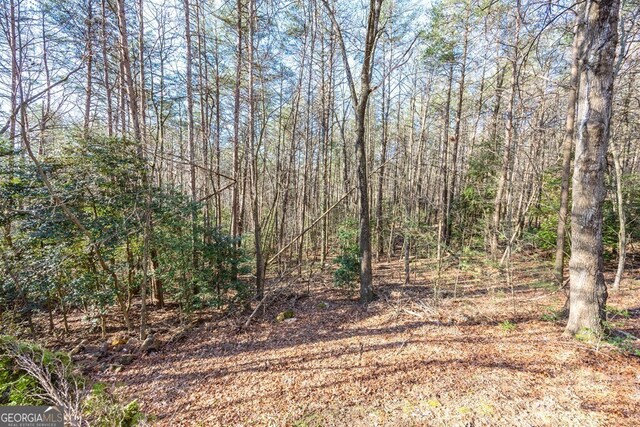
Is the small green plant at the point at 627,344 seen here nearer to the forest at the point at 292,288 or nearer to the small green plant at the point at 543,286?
the forest at the point at 292,288

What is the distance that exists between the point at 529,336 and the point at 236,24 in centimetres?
841

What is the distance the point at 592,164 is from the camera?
10.3ft

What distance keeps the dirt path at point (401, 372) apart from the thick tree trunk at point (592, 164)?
541mm

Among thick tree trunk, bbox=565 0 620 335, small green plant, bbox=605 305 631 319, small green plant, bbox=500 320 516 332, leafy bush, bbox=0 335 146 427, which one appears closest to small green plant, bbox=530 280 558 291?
small green plant, bbox=605 305 631 319

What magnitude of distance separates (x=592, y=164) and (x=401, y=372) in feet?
11.7

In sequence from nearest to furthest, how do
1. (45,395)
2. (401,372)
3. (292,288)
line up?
1. (45,395)
2. (401,372)
3. (292,288)

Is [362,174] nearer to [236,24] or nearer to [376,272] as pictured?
[236,24]

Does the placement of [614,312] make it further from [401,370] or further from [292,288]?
[292,288]

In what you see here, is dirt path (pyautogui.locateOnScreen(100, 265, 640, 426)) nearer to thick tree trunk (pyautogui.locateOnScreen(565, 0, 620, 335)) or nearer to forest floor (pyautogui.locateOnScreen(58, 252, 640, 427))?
forest floor (pyautogui.locateOnScreen(58, 252, 640, 427))

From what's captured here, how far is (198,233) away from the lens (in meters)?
5.79

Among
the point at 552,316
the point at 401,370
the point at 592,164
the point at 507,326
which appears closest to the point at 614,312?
the point at 552,316

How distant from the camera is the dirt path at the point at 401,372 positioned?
8.21 feet

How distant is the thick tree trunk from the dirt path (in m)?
0.54

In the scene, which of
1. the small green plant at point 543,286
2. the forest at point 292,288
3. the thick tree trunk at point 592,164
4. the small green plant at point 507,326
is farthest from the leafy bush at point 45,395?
the small green plant at point 543,286
